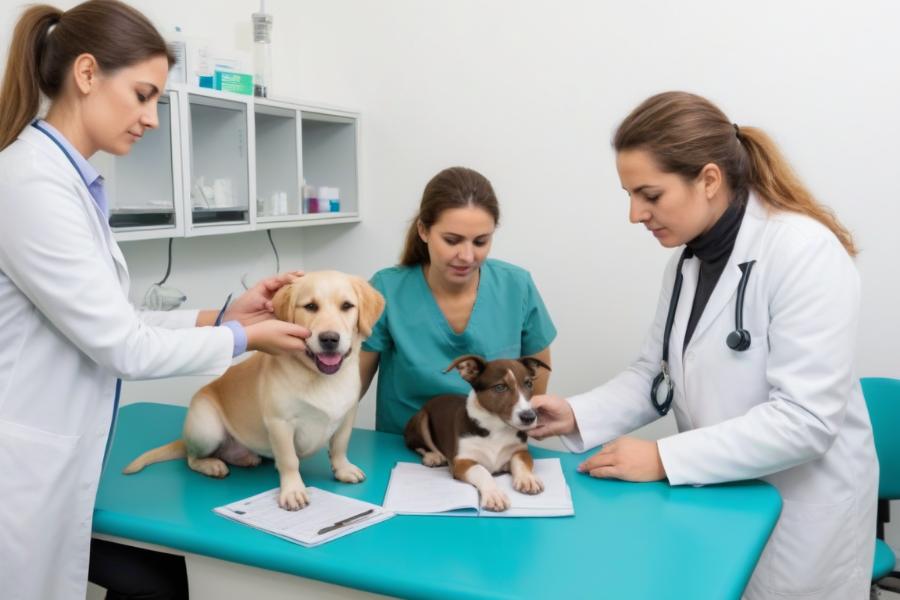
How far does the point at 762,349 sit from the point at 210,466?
1.18 meters

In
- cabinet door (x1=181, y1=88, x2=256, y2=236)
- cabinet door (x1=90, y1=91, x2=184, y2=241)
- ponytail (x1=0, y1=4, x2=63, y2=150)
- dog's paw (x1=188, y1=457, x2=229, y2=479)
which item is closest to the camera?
ponytail (x1=0, y1=4, x2=63, y2=150)

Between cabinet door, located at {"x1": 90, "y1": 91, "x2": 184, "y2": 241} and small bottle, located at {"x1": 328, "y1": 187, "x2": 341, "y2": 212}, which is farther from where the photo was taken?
small bottle, located at {"x1": 328, "y1": 187, "x2": 341, "y2": 212}

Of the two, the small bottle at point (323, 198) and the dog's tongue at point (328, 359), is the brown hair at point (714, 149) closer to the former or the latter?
the dog's tongue at point (328, 359)

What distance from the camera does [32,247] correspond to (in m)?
1.15

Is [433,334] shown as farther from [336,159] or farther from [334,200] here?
[336,159]

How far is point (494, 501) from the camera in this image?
1392 millimetres

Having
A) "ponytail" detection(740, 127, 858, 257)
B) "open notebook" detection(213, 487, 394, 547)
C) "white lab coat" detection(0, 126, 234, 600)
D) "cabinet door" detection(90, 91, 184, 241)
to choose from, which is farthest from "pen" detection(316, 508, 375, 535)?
"cabinet door" detection(90, 91, 184, 241)

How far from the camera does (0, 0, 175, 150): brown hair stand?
125 centimetres

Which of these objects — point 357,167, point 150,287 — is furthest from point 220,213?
point 357,167

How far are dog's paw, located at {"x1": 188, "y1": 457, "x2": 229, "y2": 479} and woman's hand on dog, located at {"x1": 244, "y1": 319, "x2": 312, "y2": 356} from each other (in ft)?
1.15

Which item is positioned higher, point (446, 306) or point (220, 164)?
point (220, 164)

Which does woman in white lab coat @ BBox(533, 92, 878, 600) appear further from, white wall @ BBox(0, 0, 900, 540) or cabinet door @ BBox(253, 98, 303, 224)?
cabinet door @ BBox(253, 98, 303, 224)

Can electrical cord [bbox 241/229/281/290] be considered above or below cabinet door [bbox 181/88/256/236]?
below

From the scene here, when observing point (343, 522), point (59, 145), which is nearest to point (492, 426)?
point (343, 522)
